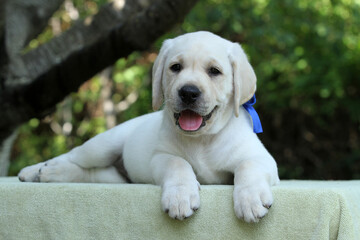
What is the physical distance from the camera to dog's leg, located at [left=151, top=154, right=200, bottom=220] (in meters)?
2.44

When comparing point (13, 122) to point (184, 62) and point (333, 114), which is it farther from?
point (333, 114)

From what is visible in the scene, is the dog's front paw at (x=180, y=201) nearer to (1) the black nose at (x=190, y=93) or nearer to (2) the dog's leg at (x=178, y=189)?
(2) the dog's leg at (x=178, y=189)

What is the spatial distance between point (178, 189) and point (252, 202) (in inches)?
14.1

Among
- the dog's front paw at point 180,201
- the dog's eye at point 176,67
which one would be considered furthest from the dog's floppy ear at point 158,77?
the dog's front paw at point 180,201

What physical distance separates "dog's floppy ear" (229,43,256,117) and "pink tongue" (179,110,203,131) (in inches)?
9.7

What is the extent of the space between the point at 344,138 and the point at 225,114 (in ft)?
16.7

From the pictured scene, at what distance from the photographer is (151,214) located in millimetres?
2582

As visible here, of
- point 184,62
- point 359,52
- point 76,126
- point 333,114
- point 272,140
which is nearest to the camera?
point 184,62

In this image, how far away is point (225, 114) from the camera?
3.06 m

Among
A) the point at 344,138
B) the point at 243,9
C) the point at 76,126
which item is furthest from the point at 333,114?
the point at 76,126

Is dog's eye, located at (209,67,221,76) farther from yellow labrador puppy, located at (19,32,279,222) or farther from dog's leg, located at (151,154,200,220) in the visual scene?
dog's leg, located at (151,154,200,220)

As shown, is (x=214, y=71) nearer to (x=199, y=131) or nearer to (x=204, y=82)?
(x=204, y=82)

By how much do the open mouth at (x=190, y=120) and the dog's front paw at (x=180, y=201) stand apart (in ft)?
1.44

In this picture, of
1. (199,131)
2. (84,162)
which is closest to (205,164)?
(199,131)
